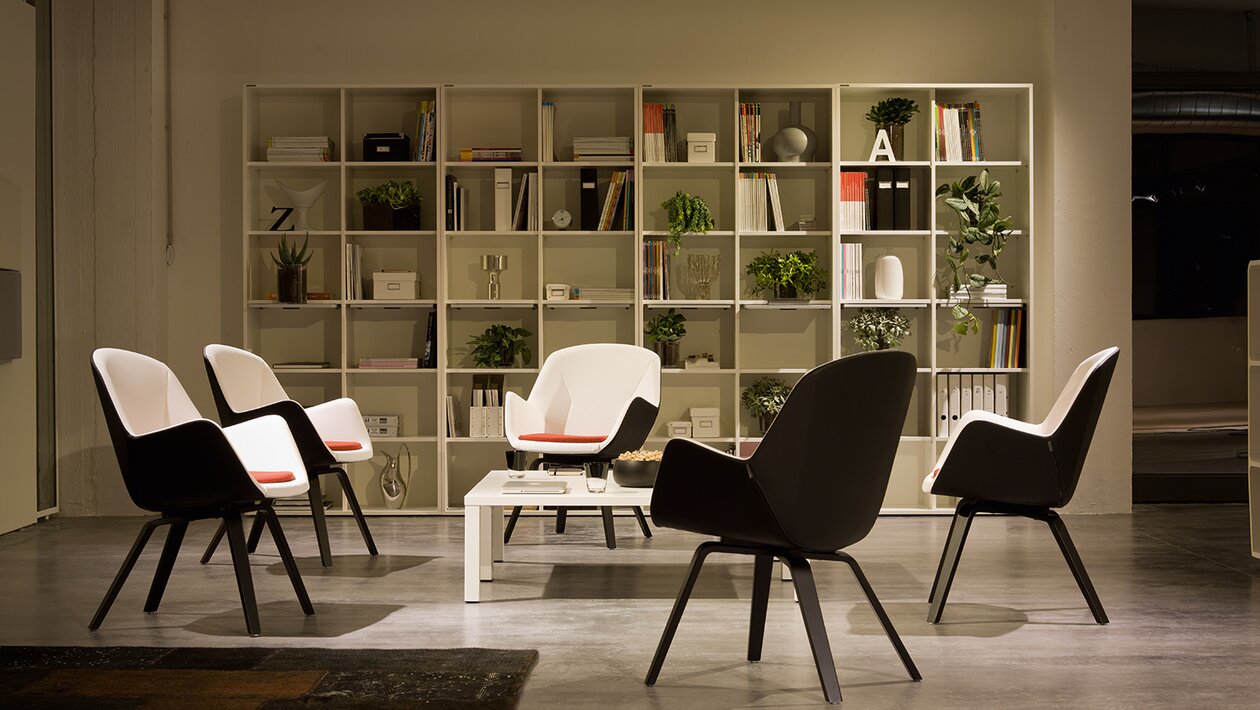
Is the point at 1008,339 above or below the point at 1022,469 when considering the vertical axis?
above

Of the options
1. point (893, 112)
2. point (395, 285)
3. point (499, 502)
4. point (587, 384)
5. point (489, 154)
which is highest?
point (893, 112)

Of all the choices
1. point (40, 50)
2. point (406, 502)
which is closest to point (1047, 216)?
point (406, 502)

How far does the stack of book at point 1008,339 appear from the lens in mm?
6562

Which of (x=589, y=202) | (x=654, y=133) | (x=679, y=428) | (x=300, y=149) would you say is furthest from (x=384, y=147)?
(x=679, y=428)

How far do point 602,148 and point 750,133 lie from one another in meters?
0.84

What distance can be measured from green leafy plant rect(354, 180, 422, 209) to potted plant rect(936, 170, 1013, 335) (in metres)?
3.02

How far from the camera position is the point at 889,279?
6.51 m

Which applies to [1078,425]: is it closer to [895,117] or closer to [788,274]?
[788,274]

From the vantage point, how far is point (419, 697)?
3049 millimetres

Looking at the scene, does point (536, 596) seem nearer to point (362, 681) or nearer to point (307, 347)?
point (362, 681)

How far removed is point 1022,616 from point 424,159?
409 centimetres

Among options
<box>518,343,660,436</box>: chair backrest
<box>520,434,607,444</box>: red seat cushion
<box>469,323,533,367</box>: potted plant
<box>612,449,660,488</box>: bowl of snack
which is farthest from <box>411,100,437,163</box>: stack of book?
<box>612,449,660,488</box>: bowl of snack

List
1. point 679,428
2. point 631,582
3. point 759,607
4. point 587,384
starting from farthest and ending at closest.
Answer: point 679,428, point 587,384, point 631,582, point 759,607

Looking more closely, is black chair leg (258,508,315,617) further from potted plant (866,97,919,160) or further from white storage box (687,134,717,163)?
potted plant (866,97,919,160)
